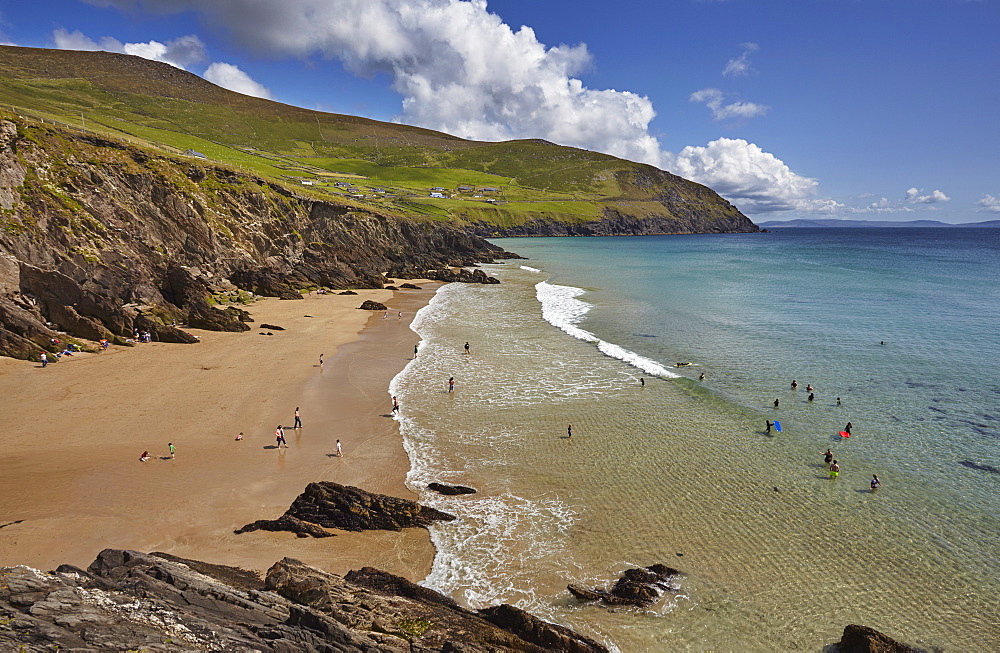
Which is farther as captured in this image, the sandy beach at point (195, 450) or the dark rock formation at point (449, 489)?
the dark rock formation at point (449, 489)

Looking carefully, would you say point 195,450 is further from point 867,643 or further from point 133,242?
point 133,242

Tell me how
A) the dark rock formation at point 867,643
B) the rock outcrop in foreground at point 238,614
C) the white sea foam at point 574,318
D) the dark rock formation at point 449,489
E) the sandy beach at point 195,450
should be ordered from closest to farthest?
the rock outcrop in foreground at point 238,614
the dark rock formation at point 867,643
the sandy beach at point 195,450
the dark rock formation at point 449,489
the white sea foam at point 574,318

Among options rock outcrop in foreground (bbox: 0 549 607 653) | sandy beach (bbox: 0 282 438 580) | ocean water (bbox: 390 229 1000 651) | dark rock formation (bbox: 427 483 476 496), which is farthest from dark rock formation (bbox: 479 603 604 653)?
dark rock formation (bbox: 427 483 476 496)

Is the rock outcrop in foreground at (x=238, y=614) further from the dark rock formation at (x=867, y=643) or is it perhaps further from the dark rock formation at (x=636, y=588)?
the dark rock formation at (x=867, y=643)

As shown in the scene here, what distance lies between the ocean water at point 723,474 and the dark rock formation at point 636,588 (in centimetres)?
26

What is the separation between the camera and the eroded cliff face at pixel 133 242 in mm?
33375

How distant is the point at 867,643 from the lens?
11156 mm

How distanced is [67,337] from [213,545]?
26841mm

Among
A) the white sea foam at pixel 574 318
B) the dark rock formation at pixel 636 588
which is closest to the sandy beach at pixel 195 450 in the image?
the dark rock formation at pixel 636 588

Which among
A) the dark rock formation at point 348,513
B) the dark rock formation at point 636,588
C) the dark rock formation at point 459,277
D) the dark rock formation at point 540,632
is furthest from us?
the dark rock formation at point 459,277

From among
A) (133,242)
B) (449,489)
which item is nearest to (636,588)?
(449,489)

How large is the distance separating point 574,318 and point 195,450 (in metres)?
34.3

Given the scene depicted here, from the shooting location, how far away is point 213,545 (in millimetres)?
14766

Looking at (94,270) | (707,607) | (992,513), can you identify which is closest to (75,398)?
(94,270)
